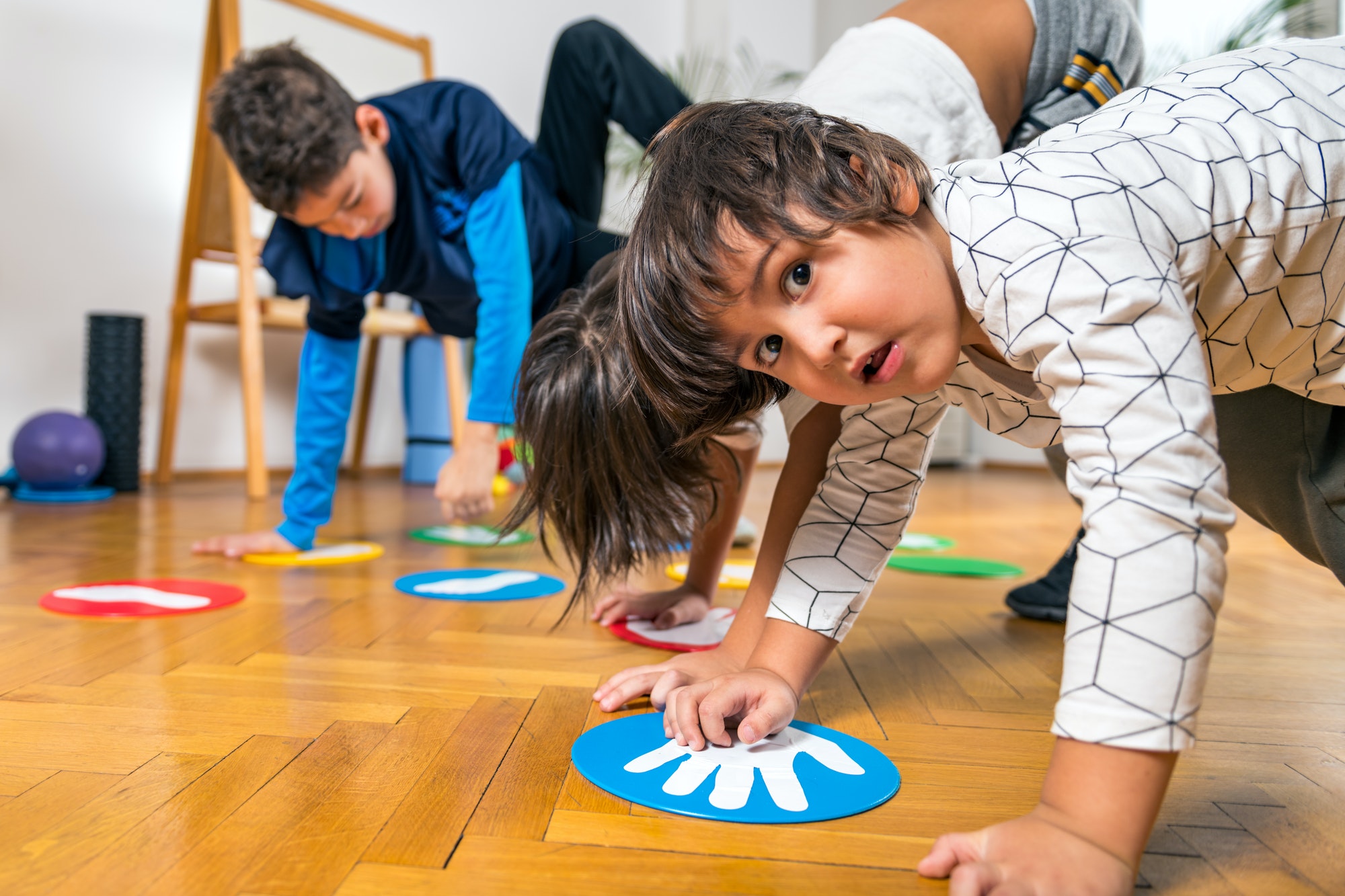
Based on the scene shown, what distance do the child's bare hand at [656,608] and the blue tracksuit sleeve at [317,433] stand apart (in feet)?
1.97

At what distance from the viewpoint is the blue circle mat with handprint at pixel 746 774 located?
512mm

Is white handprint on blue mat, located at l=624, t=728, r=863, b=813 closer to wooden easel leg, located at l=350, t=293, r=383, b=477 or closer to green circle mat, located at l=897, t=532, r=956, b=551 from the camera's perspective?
green circle mat, located at l=897, t=532, r=956, b=551

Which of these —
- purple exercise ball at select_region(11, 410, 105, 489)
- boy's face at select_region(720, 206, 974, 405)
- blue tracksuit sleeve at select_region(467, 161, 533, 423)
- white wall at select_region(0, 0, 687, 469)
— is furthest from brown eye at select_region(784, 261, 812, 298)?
white wall at select_region(0, 0, 687, 469)

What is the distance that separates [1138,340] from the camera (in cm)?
43

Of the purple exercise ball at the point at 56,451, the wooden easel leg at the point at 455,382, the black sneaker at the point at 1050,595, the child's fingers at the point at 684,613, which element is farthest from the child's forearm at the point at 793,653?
the purple exercise ball at the point at 56,451

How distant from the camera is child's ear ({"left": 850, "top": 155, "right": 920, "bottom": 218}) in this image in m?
0.56

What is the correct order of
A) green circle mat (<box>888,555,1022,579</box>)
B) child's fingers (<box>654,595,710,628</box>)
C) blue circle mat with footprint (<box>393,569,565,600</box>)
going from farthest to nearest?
green circle mat (<box>888,555,1022,579</box>)
blue circle mat with footprint (<box>393,569,565,600</box>)
child's fingers (<box>654,595,710,628</box>)

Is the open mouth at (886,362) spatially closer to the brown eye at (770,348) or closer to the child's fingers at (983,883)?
the brown eye at (770,348)

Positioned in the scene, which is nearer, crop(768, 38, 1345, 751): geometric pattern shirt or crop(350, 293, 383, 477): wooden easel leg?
crop(768, 38, 1345, 751): geometric pattern shirt

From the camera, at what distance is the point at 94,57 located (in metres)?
2.36

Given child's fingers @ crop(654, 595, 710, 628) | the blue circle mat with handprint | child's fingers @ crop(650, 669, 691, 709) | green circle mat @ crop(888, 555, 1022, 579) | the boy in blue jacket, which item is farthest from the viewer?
green circle mat @ crop(888, 555, 1022, 579)

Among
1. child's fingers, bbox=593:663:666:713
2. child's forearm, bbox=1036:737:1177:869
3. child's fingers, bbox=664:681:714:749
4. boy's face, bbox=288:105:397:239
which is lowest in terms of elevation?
child's fingers, bbox=593:663:666:713

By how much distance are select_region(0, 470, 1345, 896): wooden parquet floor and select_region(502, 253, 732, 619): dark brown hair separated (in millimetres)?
123

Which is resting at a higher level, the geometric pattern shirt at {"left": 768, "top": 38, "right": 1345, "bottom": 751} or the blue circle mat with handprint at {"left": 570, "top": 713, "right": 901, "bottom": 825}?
the geometric pattern shirt at {"left": 768, "top": 38, "right": 1345, "bottom": 751}
